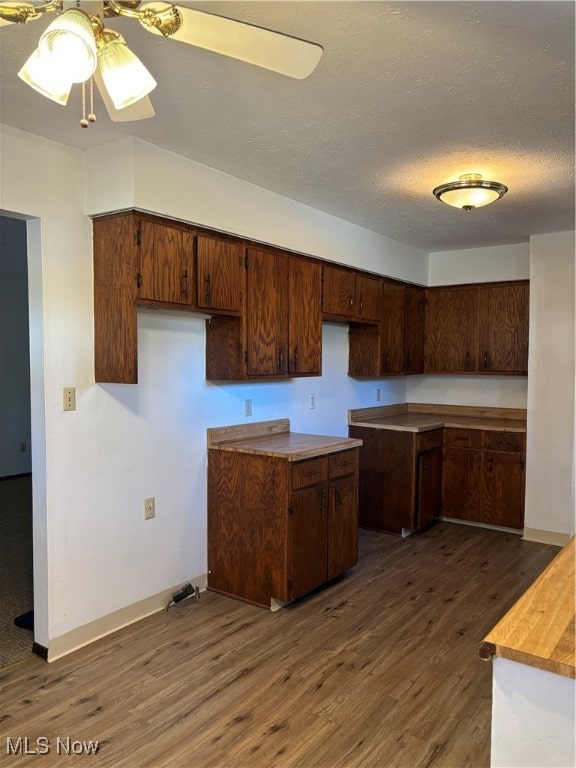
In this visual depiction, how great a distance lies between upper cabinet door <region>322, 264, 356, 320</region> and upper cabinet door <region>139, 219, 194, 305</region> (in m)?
1.31

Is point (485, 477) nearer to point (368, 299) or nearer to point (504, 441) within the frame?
point (504, 441)

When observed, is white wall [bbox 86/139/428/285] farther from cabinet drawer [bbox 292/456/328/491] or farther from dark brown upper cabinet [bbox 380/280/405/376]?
cabinet drawer [bbox 292/456/328/491]

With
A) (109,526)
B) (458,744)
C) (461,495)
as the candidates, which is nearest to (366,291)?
(461,495)

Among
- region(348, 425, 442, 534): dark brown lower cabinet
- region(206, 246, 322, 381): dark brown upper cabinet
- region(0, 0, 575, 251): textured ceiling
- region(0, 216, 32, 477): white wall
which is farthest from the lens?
region(0, 216, 32, 477): white wall

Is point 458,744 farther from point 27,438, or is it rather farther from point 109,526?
point 27,438

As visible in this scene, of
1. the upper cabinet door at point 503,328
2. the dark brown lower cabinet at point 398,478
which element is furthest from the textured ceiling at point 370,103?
the dark brown lower cabinet at point 398,478

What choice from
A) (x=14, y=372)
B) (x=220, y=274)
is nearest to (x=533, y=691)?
→ (x=220, y=274)

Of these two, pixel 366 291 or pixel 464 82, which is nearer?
pixel 464 82

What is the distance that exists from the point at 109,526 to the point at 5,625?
2.63 feet

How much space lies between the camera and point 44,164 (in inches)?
99.8

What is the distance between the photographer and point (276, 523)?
120 inches

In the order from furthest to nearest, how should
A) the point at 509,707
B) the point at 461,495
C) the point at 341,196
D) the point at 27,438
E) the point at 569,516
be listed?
the point at 27,438 → the point at 461,495 → the point at 569,516 → the point at 341,196 → the point at 509,707

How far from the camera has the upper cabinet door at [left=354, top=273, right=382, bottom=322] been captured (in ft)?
14.0

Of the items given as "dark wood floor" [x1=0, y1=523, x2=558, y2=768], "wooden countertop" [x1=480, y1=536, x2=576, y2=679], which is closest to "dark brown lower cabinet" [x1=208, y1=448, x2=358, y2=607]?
"dark wood floor" [x1=0, y1=523, x2=558, y2=768]
